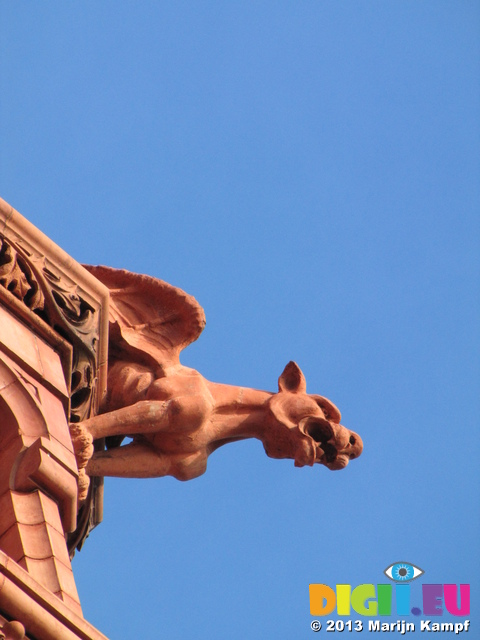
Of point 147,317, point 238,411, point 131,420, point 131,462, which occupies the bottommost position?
point 131,462

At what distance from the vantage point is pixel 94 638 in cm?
1285

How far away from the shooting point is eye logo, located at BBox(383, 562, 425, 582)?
23.7 meters

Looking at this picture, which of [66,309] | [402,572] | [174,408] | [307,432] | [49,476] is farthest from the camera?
[402,572]

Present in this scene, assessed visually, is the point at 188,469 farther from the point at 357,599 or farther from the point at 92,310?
the point at 357,599

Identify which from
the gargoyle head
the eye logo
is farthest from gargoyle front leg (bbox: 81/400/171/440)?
the eye logo

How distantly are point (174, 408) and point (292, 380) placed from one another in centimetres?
152

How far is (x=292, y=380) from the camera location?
57.0 feet

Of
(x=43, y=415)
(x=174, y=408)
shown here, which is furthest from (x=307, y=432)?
(x=43, y=415)

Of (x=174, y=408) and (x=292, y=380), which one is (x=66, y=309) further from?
(x=292, y=380)

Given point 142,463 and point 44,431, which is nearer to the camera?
point 44,431

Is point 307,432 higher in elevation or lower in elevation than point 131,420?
higher

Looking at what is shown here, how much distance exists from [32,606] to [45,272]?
14.3 feet

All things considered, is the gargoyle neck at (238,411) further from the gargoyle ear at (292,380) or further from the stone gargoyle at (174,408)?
the gargoyle ear at (292,380)

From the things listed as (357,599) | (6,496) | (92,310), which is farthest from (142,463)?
(357,599)
